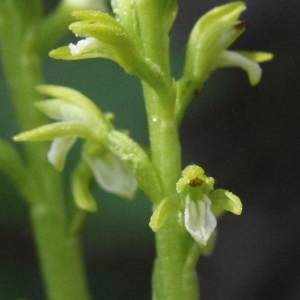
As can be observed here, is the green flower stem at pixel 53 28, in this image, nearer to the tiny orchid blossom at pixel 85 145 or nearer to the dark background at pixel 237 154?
the tiny orchid blossom at pixel 85 145

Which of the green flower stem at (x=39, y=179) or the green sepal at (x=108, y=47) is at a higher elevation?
the green sepal at (x=108, y=47)

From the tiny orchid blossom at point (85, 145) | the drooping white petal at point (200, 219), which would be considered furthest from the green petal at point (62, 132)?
the drooping white petal at point (200, 219)

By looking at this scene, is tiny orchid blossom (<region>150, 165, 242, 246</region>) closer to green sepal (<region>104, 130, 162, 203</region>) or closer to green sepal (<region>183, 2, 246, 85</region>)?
green sepal (<region>104, 130, 162, 203</region>)

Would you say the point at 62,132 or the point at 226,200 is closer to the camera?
the point at 226,200

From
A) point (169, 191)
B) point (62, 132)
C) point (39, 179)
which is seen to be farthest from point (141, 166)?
point (39, 179)

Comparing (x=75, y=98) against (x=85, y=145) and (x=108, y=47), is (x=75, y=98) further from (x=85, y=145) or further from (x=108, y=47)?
(x=108, y=47)

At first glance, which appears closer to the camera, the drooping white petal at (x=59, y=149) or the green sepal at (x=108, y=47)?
the green sepal at (x=108, y=47)
